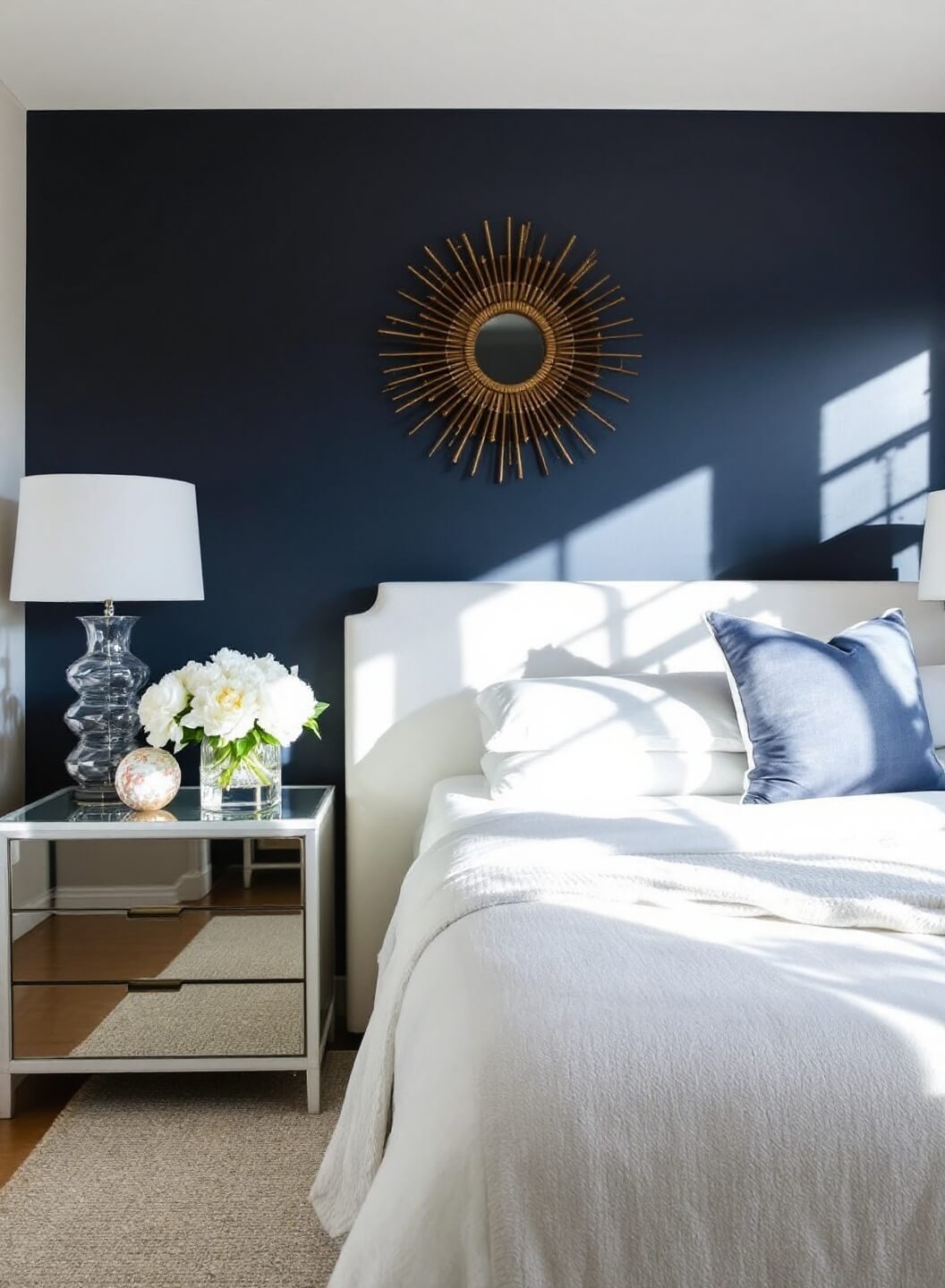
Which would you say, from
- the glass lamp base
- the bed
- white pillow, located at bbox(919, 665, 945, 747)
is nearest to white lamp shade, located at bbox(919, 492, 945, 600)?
white pillow, located at bbox(919, 665, 945, 747)

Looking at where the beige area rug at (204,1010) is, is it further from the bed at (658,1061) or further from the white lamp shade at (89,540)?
the white lamp shade at (89,540)

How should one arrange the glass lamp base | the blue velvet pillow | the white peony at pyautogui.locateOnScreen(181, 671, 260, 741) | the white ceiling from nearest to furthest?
the blue velvet pillow, the white peony at pyautogui.locateOnScreen(181, 671, 260, 741), the white ceiling, the glass lamp base

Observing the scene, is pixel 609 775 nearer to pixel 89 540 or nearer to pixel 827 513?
pixel 827 513

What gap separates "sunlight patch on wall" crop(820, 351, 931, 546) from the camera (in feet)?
9.70

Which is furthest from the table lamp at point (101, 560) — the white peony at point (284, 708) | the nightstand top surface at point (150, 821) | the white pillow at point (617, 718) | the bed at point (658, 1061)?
the bed at point (658, 1061)

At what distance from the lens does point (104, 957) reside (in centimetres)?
220

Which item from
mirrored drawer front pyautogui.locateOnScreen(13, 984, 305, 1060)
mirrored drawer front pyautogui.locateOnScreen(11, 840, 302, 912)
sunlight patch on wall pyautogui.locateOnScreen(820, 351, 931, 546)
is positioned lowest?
mirrored drawer front pyautogui.locateOnScreen(13, 984, 305, 1060)

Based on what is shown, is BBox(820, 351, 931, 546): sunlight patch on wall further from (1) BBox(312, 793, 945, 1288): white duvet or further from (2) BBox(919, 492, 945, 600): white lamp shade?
(1) BBox(312, 793, 945, 1288): white duvet

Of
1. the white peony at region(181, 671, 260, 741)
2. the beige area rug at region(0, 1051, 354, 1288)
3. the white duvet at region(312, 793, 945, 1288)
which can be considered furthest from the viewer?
the white peony at region(181, 671, 260, 741)

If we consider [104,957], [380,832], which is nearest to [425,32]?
[380,832]

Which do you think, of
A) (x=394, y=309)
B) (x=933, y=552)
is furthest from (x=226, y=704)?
(x=933, y=552)

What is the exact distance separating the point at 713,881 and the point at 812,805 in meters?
0.64

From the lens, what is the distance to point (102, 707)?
2578mm

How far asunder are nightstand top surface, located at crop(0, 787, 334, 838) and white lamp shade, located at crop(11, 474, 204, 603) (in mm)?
495
